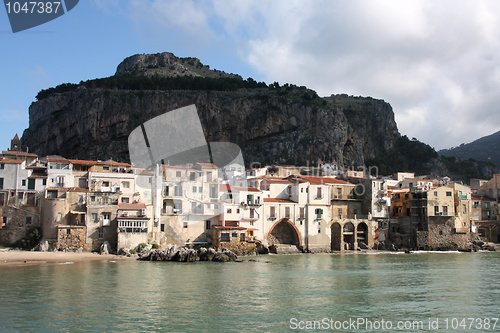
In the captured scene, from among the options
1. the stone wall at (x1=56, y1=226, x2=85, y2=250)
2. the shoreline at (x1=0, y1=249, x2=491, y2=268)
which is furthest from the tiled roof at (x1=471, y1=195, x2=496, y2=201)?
the stone wall at (x1=56, y1=226, x2=85, y2=250)

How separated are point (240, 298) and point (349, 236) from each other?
1548 inches

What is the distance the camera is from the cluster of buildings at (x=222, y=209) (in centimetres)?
4775

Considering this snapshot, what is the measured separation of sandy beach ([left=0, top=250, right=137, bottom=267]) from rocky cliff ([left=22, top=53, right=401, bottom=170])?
66.2 metres

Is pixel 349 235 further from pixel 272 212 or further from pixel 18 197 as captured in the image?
pixel 18 197

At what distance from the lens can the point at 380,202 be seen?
213 feet

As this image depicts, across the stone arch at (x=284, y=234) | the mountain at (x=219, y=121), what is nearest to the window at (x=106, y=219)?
the stone arch at (x=284, y=234)

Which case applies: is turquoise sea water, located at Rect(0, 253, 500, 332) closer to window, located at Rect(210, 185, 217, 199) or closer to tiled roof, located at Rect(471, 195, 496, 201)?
window, located at Rect(210, 185, 217, 199)

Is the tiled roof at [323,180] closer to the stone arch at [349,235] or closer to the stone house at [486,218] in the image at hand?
the stone arch at [349,235]

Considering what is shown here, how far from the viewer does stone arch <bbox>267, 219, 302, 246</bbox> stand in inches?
2290

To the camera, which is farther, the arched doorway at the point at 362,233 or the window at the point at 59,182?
the arched doorway at the point at 362,233

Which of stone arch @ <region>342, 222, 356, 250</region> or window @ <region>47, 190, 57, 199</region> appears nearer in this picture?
window @ <region>47, 190, 57, 199</region>

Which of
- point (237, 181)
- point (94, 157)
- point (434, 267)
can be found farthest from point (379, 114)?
point (434, 267)

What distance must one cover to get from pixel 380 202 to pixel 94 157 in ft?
227

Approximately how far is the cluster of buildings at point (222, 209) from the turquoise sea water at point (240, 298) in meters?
8.51
